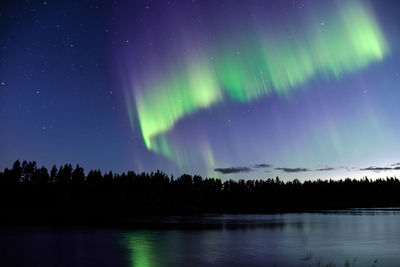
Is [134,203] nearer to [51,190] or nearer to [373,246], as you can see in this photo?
[51,190]

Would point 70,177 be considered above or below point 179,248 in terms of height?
above

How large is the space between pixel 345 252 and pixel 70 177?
529 feet

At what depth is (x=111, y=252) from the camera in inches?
1267

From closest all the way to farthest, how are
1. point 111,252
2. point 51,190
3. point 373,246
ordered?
point 111,252 < point 373,246 < point 51,190

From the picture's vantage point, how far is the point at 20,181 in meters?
158

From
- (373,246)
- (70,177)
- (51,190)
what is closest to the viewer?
(373,246)

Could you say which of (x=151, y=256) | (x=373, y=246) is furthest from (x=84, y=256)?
(x=373, y=246)

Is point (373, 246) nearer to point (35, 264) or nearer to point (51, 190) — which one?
point (35, 264)

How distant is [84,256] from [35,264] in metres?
4.66

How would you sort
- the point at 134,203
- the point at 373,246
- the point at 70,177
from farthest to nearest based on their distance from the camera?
the point at 134,203 < the point at 70,177 < the point at 373,246

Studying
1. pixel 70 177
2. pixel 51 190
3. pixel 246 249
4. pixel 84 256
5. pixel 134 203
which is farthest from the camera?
pixel 134 203

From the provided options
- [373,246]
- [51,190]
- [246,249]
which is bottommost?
[373,246]

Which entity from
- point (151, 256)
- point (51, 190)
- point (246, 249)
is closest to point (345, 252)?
point (246, 249)

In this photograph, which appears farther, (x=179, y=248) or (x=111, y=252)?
(x=179, y=248)
